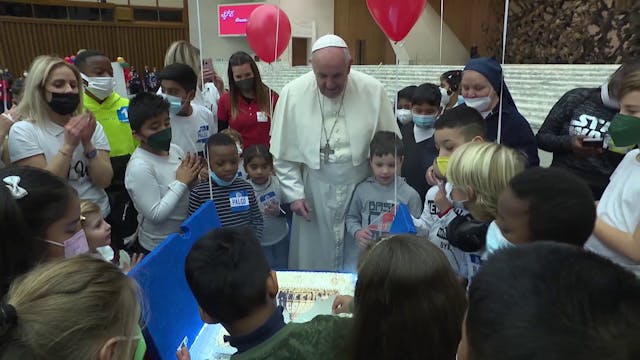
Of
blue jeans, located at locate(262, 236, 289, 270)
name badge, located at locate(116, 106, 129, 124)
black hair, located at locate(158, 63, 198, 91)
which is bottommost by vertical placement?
blue jeans, located at locate(262, 236, 289, 270)

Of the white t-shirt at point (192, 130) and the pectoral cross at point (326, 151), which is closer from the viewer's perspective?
the pectoral cross at point (326, 151)

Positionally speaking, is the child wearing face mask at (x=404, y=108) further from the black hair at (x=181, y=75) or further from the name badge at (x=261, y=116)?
the black hair at (x=181, y=75)

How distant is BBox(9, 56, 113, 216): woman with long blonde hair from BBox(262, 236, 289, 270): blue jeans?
100 centimetres

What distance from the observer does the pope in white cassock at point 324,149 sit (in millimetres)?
2631

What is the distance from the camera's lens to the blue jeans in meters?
2.81

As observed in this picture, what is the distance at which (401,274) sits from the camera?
947 millimetres

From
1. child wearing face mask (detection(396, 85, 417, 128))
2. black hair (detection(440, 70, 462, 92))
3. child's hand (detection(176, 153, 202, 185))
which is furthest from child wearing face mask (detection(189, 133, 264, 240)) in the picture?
black hair (detection(440, 70, 462, 92))

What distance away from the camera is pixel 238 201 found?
2.39 meters

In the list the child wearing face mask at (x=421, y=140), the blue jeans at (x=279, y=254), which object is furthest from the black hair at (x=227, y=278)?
the child wearing face mask at (x=421, y=140)

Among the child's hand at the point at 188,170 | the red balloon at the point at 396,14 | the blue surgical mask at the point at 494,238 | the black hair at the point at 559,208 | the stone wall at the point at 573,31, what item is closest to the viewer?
the black hair at the point at 559,208

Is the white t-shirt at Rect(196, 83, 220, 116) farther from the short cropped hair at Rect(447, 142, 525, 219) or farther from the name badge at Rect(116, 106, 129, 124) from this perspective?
the short cropped hair at Rect(447, 142, 525, 219)

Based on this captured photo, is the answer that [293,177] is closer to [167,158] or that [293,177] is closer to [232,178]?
[232,178]

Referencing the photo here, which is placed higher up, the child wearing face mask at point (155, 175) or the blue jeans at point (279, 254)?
the child wearing face mask at point (155, 175)

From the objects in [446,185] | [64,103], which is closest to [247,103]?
[64,103]
